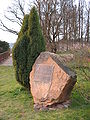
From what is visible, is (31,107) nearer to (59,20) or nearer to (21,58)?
(21,58)

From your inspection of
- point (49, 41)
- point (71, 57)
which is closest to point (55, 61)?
point (71, 57)

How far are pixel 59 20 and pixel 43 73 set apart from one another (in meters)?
10.3

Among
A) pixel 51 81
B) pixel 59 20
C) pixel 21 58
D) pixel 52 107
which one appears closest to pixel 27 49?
pixel 21 58

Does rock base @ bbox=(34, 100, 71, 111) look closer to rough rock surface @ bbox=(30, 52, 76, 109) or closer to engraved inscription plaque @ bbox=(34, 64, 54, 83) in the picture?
rough rock surface @ bbox=(30, 52, 76, 109)

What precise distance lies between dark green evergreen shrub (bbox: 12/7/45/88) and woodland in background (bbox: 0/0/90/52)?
6.00 metres

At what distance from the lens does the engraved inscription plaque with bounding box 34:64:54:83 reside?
187 inches

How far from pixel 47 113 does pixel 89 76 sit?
1.22 metres

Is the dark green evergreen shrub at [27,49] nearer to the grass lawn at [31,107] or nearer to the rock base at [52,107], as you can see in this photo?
the grass lawn at [31,107]

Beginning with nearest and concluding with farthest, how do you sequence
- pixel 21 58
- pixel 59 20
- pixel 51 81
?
pixel 51 81 < pixel 21 58 < pixel 59 20

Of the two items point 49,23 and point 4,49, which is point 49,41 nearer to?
point 49,23

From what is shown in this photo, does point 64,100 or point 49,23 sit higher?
point 49,23

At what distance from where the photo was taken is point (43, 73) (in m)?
4.87

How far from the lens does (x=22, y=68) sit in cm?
546

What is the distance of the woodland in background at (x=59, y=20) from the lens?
1359 centimetres
